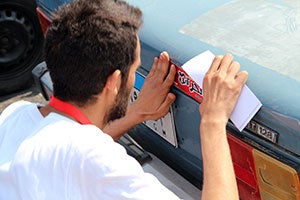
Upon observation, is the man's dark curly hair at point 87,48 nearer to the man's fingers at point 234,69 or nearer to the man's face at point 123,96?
the man's face at point 123,96

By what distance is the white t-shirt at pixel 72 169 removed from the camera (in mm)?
1491

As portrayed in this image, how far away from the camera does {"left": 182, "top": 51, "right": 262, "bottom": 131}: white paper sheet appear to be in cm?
165

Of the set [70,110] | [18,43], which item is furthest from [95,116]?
[18,43]

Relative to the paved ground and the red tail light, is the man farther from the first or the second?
the paved ground

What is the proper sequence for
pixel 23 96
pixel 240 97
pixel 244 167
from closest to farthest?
pixel 240 97 < pixel 244 167 < pixel 23 96

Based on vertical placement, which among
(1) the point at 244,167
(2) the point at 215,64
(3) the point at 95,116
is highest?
(2) the point at 215,64

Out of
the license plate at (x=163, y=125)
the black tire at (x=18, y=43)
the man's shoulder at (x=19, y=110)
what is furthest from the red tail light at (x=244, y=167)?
the black tire at (x=18, y=43)

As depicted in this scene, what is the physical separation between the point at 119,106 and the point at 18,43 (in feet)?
8.03

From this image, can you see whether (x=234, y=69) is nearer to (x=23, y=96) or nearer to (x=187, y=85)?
(x=187, y=85)

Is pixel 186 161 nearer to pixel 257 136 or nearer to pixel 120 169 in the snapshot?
pixel 257 136

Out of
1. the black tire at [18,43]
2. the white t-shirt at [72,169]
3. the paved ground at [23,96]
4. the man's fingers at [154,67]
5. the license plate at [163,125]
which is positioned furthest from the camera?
the paved ground at [23,96]

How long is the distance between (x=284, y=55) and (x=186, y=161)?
2.24 feet

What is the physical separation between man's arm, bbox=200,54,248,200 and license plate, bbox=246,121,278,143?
85 mm

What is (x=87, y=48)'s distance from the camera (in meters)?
1.59
